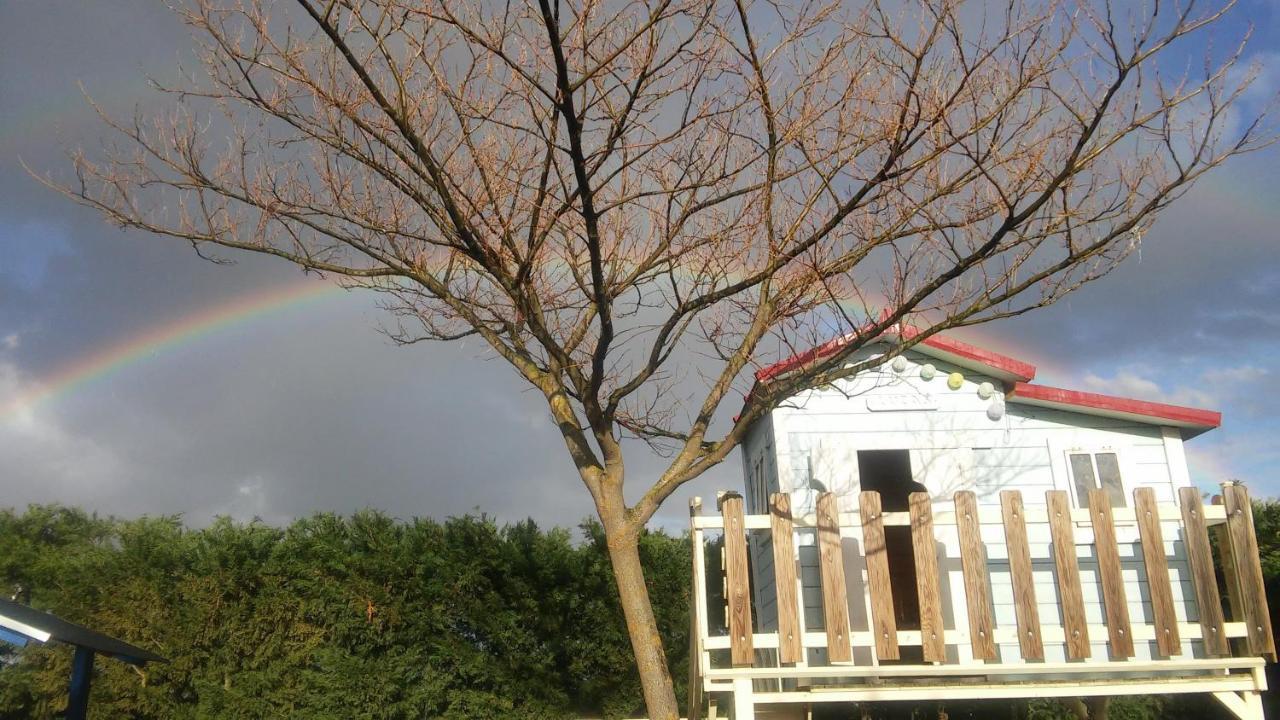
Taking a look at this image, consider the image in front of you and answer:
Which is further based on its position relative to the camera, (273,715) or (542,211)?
(273,715)

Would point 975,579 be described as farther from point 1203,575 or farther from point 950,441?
point 950,441

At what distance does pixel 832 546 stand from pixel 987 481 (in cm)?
256

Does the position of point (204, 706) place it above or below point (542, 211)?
below

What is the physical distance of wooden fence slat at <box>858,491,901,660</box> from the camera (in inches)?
235

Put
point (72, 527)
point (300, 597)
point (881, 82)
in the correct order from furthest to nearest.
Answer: point (72, 527) < point (300, 597) < point (881, 82)

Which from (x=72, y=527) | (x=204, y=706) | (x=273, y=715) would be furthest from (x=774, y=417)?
(x=72, y=527)

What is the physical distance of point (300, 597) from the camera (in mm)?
8688

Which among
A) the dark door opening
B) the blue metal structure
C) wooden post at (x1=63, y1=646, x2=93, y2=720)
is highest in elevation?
the dark door opening

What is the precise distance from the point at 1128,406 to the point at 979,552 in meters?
2.73

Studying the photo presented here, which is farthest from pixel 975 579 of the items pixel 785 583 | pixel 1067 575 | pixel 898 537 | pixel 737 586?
pixel 898 537

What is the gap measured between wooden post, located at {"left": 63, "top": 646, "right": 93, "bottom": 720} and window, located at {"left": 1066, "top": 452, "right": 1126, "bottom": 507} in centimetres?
769

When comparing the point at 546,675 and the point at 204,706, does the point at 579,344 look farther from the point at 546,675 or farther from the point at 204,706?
the point at 204,706

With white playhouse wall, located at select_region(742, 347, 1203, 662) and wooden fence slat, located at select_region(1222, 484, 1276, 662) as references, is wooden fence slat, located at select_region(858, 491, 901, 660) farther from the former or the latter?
wooden fence slat, located at select_region(1222, 484, 1276, 662)

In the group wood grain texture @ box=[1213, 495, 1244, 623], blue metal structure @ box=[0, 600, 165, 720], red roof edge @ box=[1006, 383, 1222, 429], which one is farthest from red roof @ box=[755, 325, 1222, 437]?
blue metal structure @ box=[0, 600, 165, 720]
